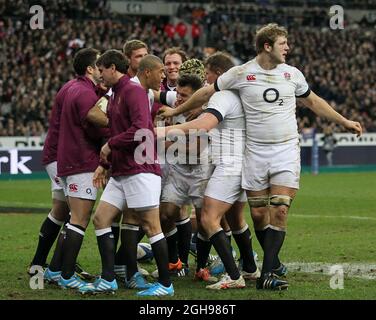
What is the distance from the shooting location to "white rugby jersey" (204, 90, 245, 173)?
9625mm

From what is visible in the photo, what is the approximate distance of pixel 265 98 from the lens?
954cm

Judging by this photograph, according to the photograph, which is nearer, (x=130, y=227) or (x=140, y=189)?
(x=140, y=189)

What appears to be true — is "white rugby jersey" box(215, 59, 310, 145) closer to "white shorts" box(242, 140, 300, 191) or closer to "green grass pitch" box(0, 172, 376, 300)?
"white shorts" box(242, 140, 300, 191)

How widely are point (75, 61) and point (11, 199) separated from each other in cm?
1317

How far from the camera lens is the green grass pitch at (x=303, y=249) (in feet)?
30.5

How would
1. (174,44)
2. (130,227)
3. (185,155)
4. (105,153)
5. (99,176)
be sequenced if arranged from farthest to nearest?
(174,44)
(185,155)
(130,227)
(99,176)
(105,153)

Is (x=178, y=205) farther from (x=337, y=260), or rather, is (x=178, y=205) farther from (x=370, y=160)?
(x=370, y=160)

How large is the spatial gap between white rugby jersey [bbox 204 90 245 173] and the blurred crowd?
22546 mm

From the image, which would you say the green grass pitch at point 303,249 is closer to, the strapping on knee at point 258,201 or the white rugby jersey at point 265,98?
the strapping on knee at point 258,201

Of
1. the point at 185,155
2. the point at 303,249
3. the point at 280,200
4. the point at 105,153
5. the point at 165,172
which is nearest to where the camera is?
the point at 105,153

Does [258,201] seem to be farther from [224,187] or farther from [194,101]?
[194,101]

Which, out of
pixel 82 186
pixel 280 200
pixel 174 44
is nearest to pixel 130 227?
pixel 82 186

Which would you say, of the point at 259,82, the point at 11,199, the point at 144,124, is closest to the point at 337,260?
the point at 259,82

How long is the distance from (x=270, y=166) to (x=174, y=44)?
3310 cm
